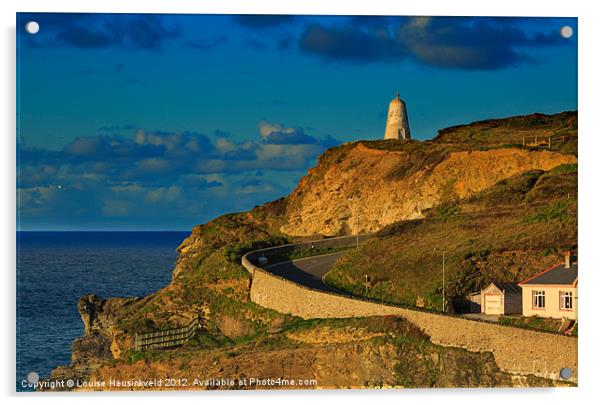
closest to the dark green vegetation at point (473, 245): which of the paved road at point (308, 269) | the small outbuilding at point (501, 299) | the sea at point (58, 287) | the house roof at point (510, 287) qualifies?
the paved road at point (308, 269)

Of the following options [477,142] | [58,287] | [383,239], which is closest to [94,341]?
[383,239]

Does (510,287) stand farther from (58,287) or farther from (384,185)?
(58,287)


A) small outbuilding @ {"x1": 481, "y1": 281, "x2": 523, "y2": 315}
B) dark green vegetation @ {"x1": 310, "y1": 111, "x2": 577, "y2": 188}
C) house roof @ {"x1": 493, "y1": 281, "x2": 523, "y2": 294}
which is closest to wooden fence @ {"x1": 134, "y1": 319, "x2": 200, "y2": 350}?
small outbuilding @ {"x1": 481, "y1": 281, "x2": 523, "y2": 315}

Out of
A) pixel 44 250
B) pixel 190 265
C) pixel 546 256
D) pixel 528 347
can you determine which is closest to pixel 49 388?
pixel 528 347

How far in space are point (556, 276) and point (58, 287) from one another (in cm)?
3100

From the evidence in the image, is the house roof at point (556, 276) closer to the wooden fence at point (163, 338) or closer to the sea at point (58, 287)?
the wooden fence at point (163, 338)

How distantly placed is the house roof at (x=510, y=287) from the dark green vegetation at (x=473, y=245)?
3.17ft

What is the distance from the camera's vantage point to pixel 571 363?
2494cm

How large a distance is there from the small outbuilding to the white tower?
20.4 ft

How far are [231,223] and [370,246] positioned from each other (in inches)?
595

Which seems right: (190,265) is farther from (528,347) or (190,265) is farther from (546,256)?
(528,347)

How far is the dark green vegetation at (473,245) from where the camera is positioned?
109 ft

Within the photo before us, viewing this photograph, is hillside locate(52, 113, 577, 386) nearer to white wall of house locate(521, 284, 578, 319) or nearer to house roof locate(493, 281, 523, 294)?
house roof locate(493, 281, 523, 294)

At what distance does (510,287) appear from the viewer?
30703 mm
